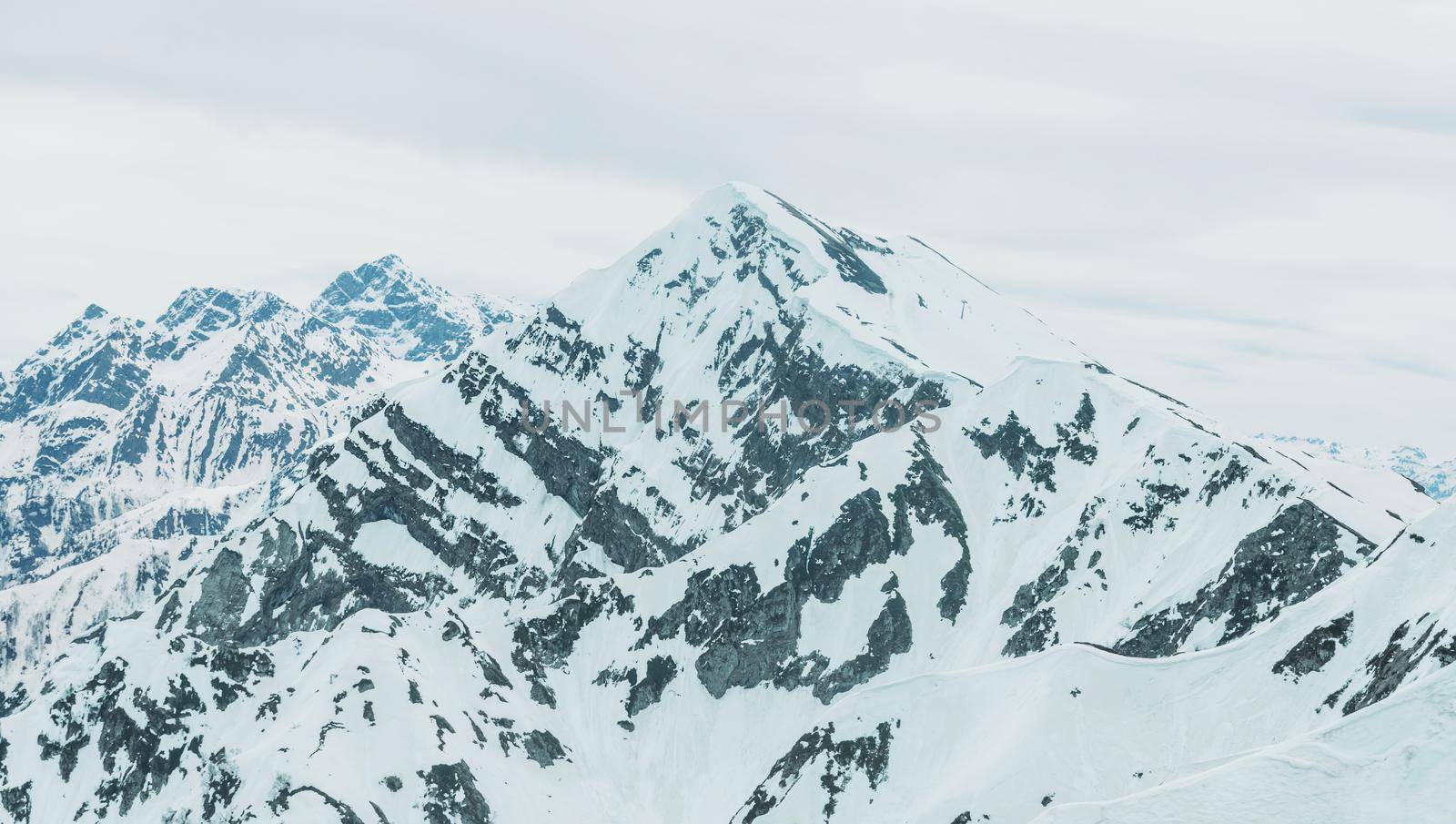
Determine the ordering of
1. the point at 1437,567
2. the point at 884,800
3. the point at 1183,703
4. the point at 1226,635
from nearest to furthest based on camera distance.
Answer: the point at 1437,567, the point at 1183,703, the point at 884,800, the point at 1226,635

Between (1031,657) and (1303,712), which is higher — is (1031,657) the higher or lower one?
the lower one

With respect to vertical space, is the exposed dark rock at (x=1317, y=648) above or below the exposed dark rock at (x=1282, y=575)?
above

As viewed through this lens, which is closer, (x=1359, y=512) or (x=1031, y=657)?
(x=1031, y=657)

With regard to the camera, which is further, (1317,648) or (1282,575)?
(1282,575)

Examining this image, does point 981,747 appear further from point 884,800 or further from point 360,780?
point 360,780

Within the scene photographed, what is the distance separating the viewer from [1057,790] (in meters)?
137

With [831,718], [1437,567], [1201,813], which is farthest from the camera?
[831,718]

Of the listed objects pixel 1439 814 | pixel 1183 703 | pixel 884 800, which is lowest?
pixel 884 800

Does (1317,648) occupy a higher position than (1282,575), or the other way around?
(1317,648)

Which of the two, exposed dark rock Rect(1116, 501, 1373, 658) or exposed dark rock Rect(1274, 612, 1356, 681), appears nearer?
exposed dark rock Rect(1274, 612, 1356, 681)

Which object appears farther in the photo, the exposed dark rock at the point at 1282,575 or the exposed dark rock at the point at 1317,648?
the exposed dark rock at the point at 1282,575

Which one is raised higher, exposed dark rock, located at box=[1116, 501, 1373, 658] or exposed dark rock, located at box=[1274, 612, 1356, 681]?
exposed dark rock, located at box=[1274, 612, 1356, 681]

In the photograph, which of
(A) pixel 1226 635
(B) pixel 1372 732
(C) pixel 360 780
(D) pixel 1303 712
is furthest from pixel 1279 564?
(C) pixel 360 780

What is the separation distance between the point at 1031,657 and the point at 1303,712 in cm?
4078
